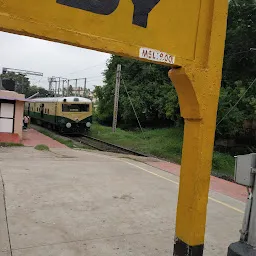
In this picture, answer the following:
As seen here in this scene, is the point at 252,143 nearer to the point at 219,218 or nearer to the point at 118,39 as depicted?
the point at 219,218

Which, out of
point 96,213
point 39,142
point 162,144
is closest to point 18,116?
point 39,142

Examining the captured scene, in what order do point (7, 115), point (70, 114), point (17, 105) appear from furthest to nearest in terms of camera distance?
point (70, 114)
point (17, 105)
point (7, 115)

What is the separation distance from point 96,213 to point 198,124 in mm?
3225

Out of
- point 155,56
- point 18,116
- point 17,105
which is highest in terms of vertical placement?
point 155,56

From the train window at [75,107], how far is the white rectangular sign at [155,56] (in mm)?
21474

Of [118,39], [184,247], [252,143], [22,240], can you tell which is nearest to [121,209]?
[22,240]

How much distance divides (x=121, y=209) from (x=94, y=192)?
1250 millimetres

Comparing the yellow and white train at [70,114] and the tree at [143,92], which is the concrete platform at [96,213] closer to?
the yellow and white train at [70,114]

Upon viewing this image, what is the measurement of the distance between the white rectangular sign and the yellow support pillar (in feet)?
0.62

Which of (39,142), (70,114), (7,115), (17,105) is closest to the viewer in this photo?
(7,115)

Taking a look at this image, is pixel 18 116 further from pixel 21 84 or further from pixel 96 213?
pixel 21 84

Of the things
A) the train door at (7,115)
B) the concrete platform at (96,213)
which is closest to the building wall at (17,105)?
the train door at (7,115)

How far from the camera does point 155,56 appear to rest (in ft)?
10.7

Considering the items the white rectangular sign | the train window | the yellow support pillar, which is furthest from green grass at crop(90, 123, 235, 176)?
the white rectangular sign
